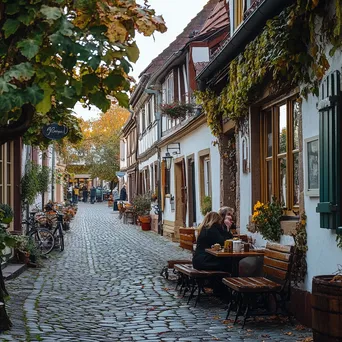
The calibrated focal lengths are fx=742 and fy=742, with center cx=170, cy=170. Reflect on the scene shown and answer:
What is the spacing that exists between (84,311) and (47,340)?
219 cm

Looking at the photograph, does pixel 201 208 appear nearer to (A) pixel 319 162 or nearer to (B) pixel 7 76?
(A) pixel 319 162

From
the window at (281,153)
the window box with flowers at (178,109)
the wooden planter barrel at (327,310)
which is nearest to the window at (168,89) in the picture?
the window box with flowers at (178,109)

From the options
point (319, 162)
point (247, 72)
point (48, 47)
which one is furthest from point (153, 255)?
point (48, 47)

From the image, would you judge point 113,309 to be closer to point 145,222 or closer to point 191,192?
point 191,192

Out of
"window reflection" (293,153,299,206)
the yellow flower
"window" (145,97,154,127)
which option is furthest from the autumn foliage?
"window reflection" (293,153,299,206)

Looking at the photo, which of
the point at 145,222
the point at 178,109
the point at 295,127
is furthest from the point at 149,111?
the point at 295,127

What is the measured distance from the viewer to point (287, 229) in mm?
9391

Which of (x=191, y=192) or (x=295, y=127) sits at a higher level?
(x=295, y=127)

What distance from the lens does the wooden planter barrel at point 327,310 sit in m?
6.13

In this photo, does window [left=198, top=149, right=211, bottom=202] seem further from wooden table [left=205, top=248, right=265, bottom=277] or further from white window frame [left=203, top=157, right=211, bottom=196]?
wooden table [left=205, top=248, right=265, bottom=277]

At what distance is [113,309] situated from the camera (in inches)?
388

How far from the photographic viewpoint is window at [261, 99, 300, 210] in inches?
376

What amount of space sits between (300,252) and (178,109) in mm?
11798

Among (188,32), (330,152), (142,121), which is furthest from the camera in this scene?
(142,121)
